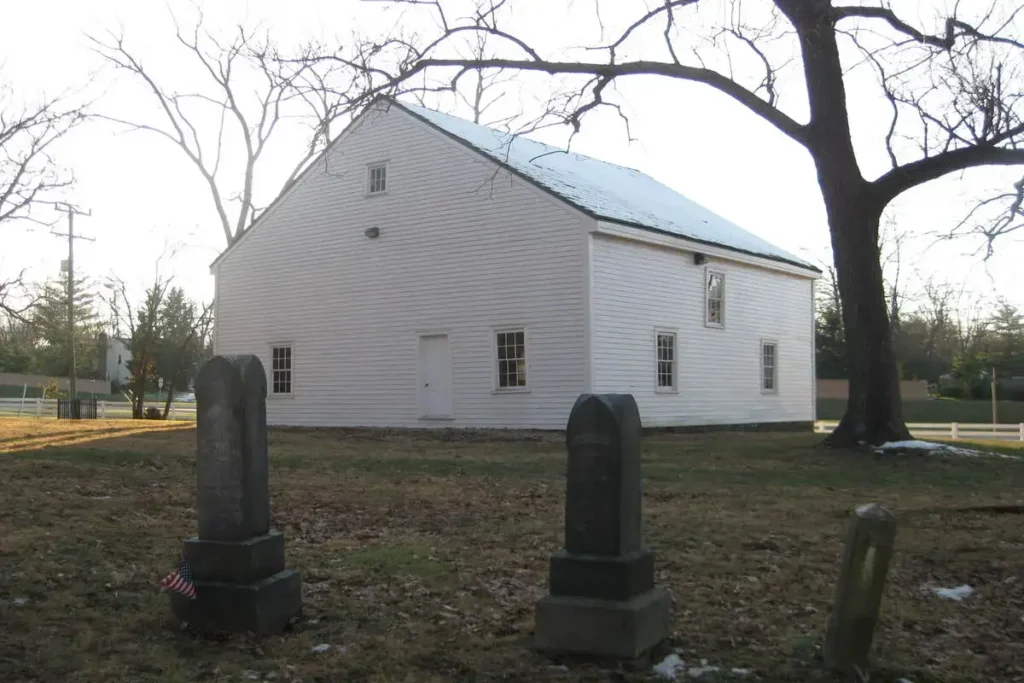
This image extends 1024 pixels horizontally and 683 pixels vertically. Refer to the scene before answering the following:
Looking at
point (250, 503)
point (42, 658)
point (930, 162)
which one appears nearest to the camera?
point (42, 658)

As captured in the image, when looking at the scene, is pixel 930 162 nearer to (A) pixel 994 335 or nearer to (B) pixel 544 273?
(B) pixel 544 273

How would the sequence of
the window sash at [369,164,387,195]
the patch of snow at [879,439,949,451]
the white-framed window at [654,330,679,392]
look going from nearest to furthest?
1. the patch of snow at [879,439,949,451]
2. the white-framed window at [654,330,679,392]
3. the window sash at [369,164,387,195]

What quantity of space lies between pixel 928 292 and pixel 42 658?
62.0 meters

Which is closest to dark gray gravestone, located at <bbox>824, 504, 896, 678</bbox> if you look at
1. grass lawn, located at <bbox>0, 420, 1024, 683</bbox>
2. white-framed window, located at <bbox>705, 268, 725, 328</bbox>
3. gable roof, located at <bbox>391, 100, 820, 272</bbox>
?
grass lawn, located at <bbox>0, 420, 1024, 683</bbox>

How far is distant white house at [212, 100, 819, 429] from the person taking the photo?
21.4m

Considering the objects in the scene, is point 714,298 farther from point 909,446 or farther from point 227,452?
point 227,452

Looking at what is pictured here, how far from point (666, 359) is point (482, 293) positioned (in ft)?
15.2

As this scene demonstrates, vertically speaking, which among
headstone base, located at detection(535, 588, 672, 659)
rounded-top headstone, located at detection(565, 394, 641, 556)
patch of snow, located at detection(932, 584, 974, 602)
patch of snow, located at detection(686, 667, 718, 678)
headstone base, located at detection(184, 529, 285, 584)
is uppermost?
rounded-top headstone, located at detection(565, 394, 641, 556)

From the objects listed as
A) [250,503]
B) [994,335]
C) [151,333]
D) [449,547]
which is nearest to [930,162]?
[449,547]

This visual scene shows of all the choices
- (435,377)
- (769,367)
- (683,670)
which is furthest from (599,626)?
(769,367)

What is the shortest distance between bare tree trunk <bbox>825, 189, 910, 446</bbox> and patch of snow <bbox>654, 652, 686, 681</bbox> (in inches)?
509

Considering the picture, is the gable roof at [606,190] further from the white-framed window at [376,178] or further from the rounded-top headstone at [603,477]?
the rounded-top headstone at [603,477]

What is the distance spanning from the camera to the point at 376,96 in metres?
14.5

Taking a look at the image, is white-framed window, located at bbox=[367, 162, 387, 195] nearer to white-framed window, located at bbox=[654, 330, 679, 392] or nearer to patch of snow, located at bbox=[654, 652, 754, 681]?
white-framed window, located at bbox=[654, 330, 679, 392]
